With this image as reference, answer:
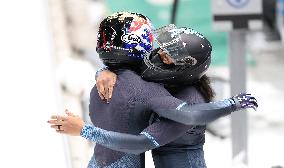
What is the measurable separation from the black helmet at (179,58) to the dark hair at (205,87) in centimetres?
3

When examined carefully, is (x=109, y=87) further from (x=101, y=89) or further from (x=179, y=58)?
(x=179, y=58)

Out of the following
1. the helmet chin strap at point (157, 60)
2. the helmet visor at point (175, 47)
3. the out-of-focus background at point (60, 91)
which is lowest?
the out-of-focus background at point (60, 91)

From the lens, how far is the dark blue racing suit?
1.11m

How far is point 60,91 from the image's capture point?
6.97 ft

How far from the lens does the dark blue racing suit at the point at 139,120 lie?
1113mm

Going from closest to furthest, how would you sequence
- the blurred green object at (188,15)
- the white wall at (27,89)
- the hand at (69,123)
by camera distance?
the hand at (69,123), the white wall at (27,89), the blurred green object at (188,15)

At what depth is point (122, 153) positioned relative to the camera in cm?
121

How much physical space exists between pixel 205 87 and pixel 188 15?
2470 millimetres

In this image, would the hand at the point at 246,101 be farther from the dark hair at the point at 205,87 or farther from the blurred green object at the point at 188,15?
the blurred green object at the point at 188,15

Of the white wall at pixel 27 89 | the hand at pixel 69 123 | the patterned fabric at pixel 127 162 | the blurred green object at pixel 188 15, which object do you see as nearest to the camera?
the hand at pixel 69 123

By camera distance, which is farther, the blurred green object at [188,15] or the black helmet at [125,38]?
the blurred green object at [188,15]

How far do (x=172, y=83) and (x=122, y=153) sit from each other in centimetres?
18

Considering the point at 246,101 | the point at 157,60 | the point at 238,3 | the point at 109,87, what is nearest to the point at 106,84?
the point at 109,87

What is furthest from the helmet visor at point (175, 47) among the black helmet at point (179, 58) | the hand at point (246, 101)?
the hand at point (246, 101)
